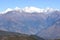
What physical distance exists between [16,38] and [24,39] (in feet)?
34.6

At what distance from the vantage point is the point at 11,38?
199875mm

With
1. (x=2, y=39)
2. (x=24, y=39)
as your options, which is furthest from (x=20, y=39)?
(x=2, y=39)

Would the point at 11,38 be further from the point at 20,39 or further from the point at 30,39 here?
the point at 30,39

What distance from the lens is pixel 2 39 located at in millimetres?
194625

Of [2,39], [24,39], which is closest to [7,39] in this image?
[2,39]

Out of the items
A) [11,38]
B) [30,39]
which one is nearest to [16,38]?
[11,38]

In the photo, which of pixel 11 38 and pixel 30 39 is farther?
pixel 11 38

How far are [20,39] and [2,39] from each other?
65.1 ft

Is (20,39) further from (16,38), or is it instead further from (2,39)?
(2,39)

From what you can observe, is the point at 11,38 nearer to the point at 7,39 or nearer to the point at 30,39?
the point at 7,39

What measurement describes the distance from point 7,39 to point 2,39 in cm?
549

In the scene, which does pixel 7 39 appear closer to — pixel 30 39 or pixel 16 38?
pixel 16 38

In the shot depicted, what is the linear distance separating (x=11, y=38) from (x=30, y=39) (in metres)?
26.4

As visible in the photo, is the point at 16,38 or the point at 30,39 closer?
the point at 30,39
